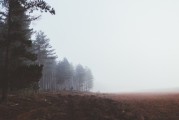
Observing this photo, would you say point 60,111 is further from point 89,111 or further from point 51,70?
point 51,70

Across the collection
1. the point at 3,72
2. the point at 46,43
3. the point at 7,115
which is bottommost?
the point at 7,115

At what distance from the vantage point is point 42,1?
23281mm

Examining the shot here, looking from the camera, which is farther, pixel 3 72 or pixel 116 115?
pixel 3 72

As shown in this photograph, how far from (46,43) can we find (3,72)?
1700 inches

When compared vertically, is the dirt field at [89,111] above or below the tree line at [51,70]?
below

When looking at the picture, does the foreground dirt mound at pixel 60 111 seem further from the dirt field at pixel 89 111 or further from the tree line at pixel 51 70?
the tree line at pixel 51 70

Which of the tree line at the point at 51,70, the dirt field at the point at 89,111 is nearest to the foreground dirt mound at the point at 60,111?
the dirt field at the point at 89,111

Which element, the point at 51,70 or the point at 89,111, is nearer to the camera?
the point at 89,111

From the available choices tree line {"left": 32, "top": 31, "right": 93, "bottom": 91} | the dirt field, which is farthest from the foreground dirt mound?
tree line {"left": 32, "top": 31, "right": 93, "bottom": 91}

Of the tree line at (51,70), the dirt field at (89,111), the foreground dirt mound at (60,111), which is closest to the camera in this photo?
the dirt field at (89,111)

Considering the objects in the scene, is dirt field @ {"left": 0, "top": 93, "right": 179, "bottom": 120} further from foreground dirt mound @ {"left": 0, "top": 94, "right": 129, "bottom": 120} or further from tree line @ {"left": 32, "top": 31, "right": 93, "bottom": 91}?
tree line @ {"left": 32, "top": 31, "right": 93, "bottom": 91}

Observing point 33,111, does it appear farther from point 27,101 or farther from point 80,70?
point 80,70

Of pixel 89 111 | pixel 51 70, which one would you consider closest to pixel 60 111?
pixel 89 111

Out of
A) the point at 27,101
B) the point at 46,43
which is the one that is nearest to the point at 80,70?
the point at 46,43
